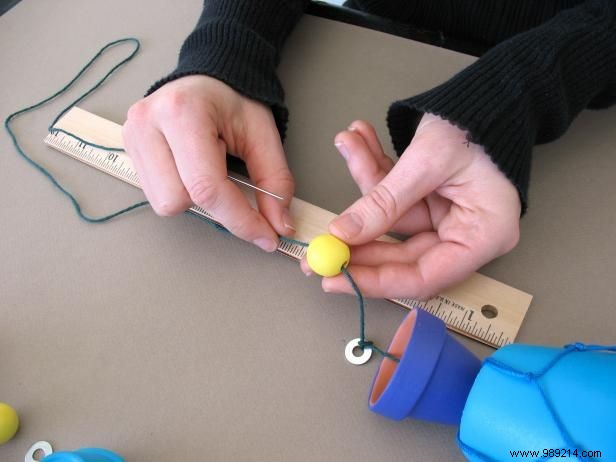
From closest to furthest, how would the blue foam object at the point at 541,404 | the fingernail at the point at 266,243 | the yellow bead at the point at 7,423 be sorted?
the blue foam object at the point at 541,404 < the yellow bead at the point at 7,423 < the fingernail at the point at 266,243

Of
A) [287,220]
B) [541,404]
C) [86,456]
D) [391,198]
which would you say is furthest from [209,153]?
[541,404]

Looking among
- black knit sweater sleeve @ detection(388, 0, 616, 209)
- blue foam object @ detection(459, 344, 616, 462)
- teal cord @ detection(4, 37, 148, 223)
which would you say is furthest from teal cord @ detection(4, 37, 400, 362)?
black knit sweater sleeve @ detection(388, 0, 616, 209)

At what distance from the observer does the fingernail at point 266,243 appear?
0.73m

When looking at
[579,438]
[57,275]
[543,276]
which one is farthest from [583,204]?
[57,275]

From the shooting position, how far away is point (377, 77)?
3.08 feet

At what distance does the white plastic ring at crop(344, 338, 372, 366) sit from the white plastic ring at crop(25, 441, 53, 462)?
387 mm

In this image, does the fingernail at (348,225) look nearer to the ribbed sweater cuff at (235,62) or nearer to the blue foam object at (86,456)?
the ribbed sweater cuff at (235,62)

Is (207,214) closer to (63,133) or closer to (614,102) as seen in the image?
(63,133)

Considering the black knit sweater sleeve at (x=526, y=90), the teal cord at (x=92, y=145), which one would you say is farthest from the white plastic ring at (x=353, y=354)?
the black knit sweater sleeve at (x=526, y=90)

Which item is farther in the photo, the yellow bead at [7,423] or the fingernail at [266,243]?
the fingernail at [266,243]

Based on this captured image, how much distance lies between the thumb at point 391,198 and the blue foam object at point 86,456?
38 cm

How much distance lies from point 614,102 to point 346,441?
699 mm

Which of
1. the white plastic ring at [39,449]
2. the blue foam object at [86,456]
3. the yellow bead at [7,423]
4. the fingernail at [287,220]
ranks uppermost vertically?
the fingernail at [287,220]

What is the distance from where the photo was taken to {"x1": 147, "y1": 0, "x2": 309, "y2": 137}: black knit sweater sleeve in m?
0.79
